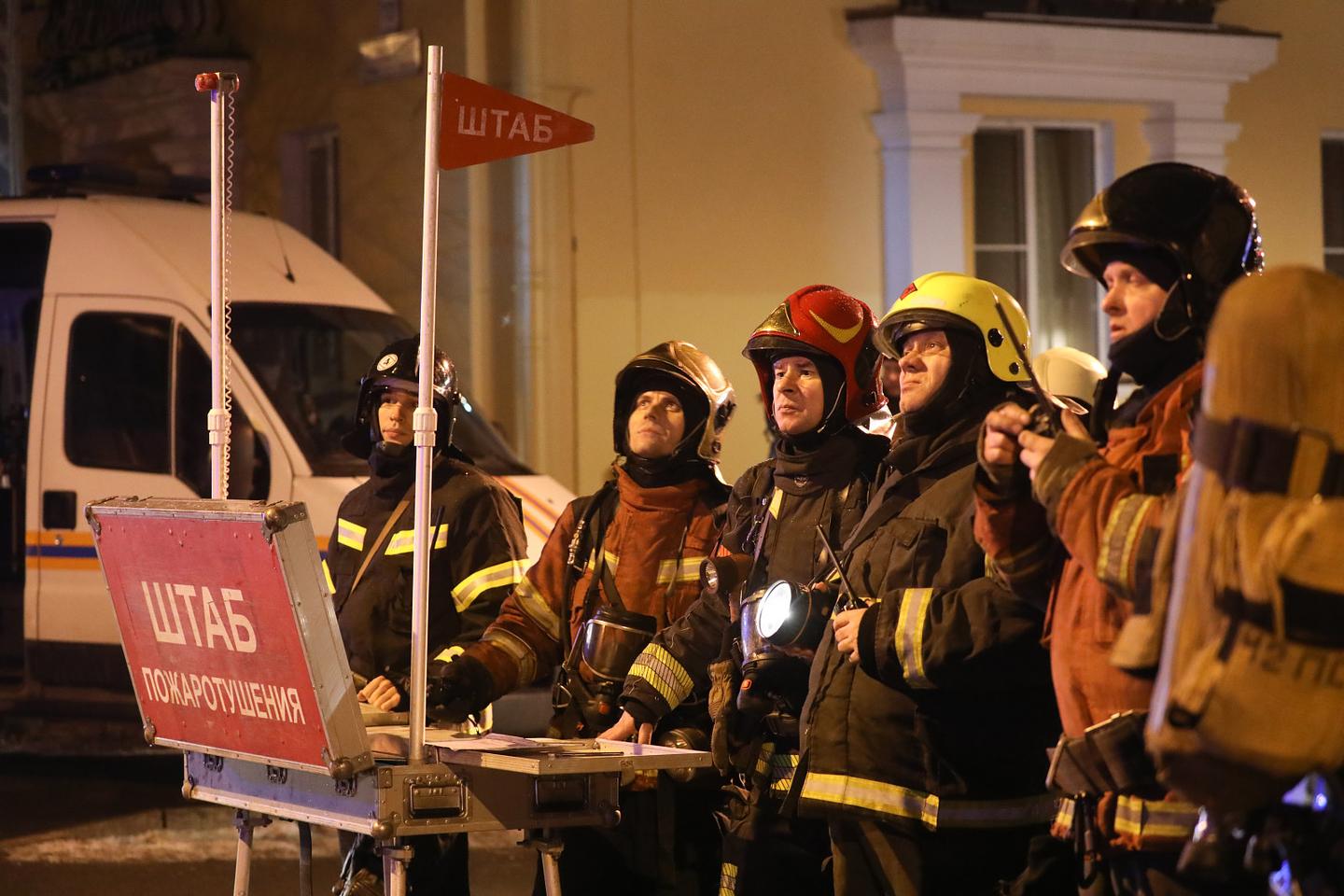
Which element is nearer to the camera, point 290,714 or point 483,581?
point 290,714

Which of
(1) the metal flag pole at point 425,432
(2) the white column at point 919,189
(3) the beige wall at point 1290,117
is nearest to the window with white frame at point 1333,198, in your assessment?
(3) the beige wall at point 1290,117

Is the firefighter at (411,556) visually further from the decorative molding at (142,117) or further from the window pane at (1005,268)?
the decorative molding at (142,117)

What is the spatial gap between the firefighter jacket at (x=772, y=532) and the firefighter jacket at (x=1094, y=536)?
3.43 ft

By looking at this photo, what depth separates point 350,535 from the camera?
5.93 metres

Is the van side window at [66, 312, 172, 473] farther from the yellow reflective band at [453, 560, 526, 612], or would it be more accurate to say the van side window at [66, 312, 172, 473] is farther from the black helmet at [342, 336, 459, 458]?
the yellow reflective band at [453, 560, 526, 612]

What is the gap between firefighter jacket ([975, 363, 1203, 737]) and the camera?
316 centimetres

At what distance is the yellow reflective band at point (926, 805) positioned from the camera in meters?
4.21

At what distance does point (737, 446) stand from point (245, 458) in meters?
4.45

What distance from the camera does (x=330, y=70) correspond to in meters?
14.4

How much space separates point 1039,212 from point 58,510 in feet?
25.5

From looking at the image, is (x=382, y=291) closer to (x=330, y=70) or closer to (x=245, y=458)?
(x=330, y=70)

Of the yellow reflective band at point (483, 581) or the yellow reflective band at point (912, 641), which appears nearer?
the yellow reflective band at point (912, 641)

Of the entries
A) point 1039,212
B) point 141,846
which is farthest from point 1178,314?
point 1039,212

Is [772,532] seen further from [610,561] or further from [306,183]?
[306,183]
